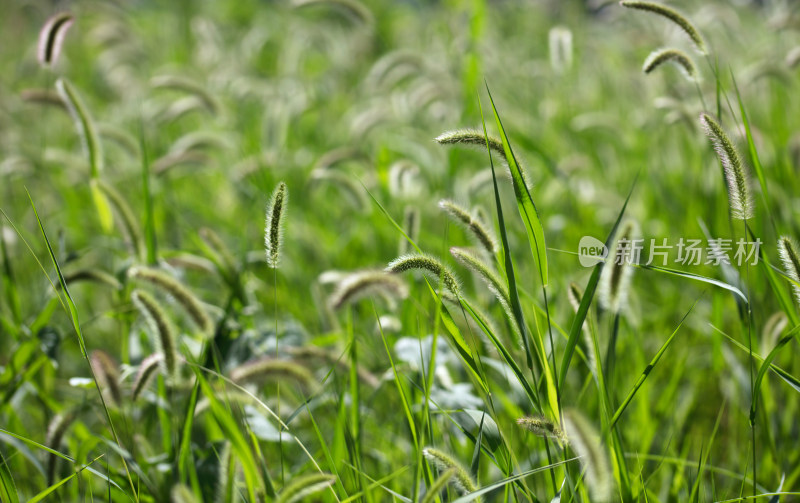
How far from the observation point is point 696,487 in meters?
1.21

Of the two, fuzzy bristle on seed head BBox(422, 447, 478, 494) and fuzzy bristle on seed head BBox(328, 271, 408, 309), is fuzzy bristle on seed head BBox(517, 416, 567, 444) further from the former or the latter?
fuzzy bristle on seed head BBox(328, 271, 408, 309)

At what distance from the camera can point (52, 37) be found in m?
2.07

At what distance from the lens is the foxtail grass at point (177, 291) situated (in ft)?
4.60

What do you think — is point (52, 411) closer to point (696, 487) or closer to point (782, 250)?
point (696, 487)

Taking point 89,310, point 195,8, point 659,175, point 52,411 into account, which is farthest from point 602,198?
point 195,8

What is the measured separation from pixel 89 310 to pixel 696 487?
2.85 meters

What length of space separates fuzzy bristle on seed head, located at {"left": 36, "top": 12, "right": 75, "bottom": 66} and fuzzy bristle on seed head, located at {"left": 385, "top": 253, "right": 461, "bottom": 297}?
153cm

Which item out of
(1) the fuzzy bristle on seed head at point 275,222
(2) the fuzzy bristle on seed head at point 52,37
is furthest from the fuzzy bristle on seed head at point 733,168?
(2) the fuzzy bristle on seed head at point 52,37

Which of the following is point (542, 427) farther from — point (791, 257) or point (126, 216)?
point (126, 216)

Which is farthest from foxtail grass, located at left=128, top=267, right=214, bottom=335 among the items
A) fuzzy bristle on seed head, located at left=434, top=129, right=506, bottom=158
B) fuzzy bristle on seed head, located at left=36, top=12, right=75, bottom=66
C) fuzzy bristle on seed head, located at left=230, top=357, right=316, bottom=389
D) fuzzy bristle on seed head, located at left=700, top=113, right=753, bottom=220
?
fuzzy bristle on seed head, located at left=700, top=113, right=753, bottom=220

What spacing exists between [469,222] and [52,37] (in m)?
1.57

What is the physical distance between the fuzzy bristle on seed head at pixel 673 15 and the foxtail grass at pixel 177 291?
1215 mm

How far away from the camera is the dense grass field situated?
4.32ft

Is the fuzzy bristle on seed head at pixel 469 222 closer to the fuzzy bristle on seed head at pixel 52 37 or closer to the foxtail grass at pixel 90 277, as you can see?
the foxtail grass at pixel 90 277
